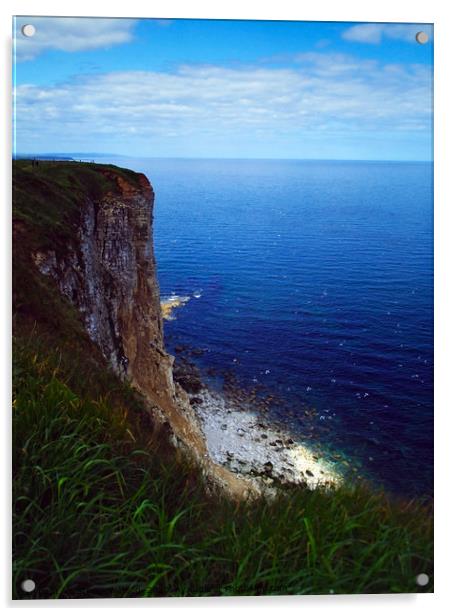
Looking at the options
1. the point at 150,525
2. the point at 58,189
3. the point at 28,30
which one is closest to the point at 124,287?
the point at 58,189

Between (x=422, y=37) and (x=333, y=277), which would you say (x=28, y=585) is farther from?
(x=422, y=37)

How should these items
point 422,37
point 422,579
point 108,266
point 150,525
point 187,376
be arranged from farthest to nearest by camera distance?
point 108,266 → point 187,376 → point 422,37 → point 422,579 → point 150,525

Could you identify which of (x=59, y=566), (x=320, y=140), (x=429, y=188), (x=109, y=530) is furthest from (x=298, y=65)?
(x=59, y=566)

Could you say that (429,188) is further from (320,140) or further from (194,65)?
(194,65)

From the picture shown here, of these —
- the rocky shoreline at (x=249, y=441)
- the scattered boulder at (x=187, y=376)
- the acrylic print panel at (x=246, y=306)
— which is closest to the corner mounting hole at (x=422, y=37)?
the acrylic print panel at (x=246, y=306)

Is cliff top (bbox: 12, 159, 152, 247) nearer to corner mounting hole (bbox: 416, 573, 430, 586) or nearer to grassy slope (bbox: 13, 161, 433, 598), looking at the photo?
grassy slope (bbox: 13, 161, 433, 598)

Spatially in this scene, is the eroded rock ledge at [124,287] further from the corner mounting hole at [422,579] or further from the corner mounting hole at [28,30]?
the corner mounting hole at [422,579]
